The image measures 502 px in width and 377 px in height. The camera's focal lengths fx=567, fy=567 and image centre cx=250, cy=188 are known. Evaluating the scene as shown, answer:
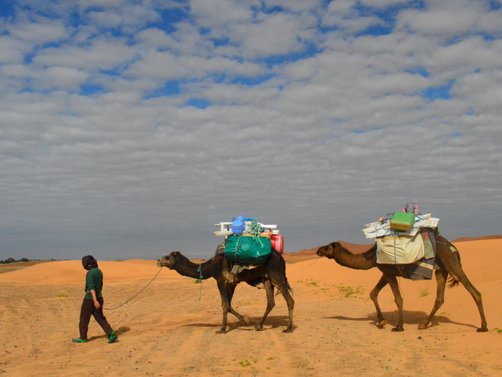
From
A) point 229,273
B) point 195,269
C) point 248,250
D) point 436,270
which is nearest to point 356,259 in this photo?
point 436,270

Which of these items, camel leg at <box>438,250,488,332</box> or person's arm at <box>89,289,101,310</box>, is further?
camel leg at <box>438,250,488,332</box>

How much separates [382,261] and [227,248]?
3788 mm

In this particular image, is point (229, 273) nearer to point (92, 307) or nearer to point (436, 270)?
point (92, 307)

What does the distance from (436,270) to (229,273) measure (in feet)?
16.8

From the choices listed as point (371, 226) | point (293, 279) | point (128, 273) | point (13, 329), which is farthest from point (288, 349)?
point (128, 273)

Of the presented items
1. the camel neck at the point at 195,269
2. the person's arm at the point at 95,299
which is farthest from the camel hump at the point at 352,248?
the person's arm at the point at 95,299

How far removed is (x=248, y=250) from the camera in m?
13.6

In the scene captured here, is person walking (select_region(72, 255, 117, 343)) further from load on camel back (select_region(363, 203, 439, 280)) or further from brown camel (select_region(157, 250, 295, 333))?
load on camel back (select_region(363, 203, 439, 280))

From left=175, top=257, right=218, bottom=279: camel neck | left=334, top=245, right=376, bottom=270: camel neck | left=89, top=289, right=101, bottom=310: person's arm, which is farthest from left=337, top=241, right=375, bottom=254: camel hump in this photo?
left=89, top=289, right=101, bottom=310: person's arm

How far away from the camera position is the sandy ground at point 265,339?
9703 millimetres

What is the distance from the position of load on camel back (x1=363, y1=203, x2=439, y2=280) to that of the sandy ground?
1497mm

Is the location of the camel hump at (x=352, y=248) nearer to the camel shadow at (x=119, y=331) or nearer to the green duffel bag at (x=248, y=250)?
the green duffel bag at (x=248, y=250)

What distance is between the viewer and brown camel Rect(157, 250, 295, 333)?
1405 centimetres

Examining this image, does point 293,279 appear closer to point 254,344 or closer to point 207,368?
point 254,344
